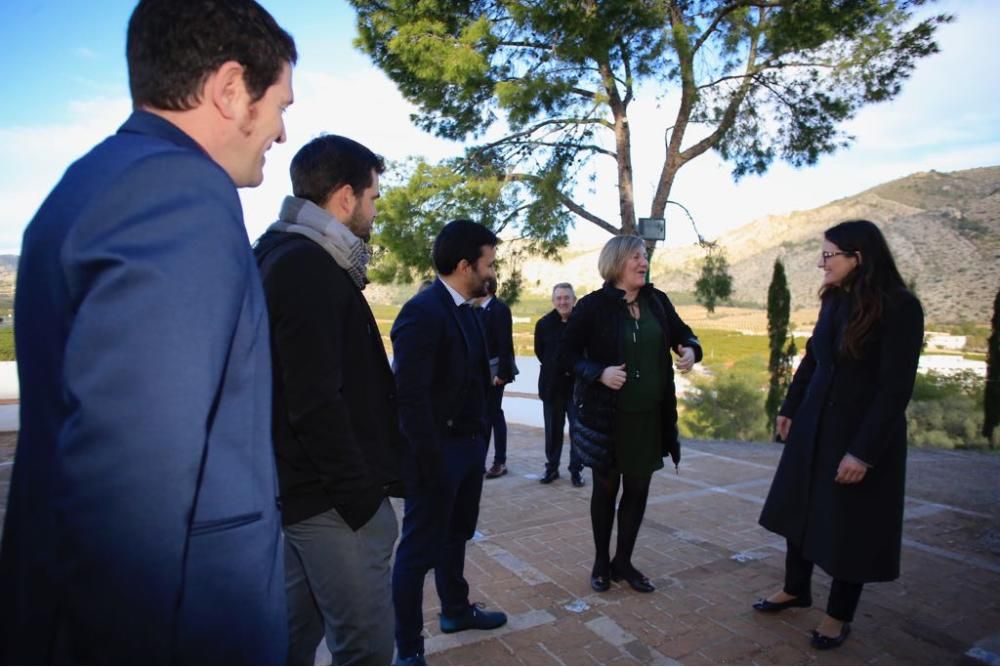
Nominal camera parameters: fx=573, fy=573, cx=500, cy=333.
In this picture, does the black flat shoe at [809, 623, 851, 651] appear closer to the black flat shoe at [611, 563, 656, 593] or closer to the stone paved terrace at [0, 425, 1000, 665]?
the stone paved terrace at [0, 425, 1000, 665]

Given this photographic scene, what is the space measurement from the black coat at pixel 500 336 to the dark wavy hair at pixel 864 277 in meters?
3.29

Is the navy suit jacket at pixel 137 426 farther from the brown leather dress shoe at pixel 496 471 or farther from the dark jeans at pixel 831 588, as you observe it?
the brown leather dress shoe at pixel 496 471

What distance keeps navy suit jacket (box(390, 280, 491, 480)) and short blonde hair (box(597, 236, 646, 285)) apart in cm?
114

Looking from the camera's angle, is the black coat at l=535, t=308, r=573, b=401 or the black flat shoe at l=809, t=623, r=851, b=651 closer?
the black flat shoe at l=809, t=623, r=851, b=651

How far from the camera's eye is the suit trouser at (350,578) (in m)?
1.64

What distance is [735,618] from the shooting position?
324 cm

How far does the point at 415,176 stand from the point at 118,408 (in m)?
10.6

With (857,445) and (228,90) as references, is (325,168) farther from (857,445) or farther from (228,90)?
(857,445)

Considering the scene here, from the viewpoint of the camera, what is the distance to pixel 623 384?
3.39 metres

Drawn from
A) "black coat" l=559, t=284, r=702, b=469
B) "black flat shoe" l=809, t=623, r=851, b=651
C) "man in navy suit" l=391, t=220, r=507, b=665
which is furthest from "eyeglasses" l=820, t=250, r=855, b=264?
"black flat shoe" l=809, t=623, r=851, b=651

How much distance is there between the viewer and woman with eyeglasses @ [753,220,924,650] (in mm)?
2744

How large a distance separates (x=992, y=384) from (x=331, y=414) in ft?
54.3

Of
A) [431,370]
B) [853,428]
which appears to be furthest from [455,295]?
[853,428]

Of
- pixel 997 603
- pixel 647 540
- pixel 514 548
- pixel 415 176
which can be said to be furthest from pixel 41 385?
pixel 415 176
